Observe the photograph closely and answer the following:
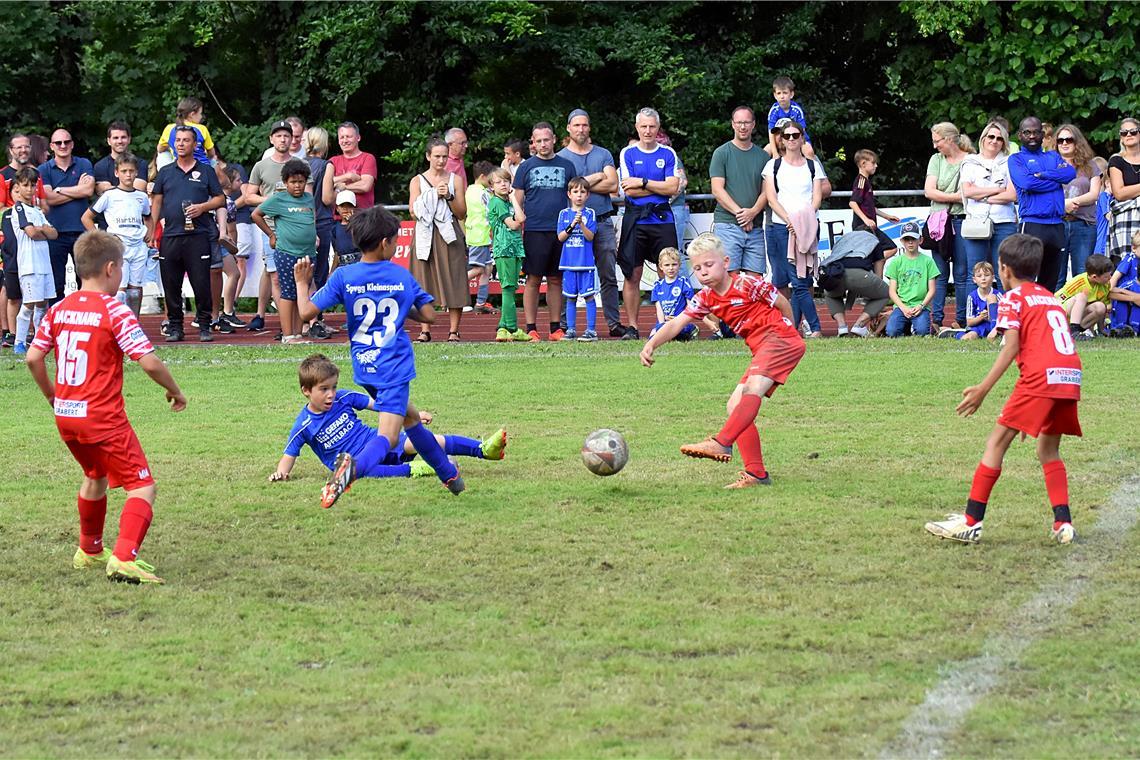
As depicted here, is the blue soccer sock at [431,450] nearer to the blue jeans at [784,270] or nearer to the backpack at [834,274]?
the blue jeans at [784,270]

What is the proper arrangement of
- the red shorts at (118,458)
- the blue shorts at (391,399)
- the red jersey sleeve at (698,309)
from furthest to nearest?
1. the red jersey sleeve at (698,309)
2. the blue shorts at (391,399)
3. the red shorts at (118,458)

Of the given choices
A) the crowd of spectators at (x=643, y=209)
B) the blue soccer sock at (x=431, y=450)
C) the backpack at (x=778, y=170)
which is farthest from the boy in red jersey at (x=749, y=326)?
the backpack at (x=778, y=170)

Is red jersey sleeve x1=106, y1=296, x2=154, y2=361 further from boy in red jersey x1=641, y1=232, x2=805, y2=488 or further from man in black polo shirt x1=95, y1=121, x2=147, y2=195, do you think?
man in black polo shirt x1=95, y1=121, x2=147, y2=195

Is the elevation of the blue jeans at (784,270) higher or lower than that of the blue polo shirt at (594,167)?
lower

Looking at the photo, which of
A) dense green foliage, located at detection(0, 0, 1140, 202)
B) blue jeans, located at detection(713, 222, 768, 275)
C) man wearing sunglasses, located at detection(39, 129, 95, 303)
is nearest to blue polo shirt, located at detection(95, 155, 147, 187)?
man wearing sunglasses, located at detection(39, 129, 95, 303)

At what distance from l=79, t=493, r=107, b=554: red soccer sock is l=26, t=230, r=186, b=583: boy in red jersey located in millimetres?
173

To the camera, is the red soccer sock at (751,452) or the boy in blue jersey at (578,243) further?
the boy in blue jersey at (578,243)

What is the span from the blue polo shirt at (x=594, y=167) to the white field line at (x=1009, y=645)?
8490 mm

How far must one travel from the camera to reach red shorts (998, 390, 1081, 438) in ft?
22.4

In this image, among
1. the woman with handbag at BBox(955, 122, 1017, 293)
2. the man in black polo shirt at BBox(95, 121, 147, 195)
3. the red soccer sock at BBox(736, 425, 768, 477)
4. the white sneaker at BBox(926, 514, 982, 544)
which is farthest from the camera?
the man in black polo shirt at BBox(95, 121, 147, 195)

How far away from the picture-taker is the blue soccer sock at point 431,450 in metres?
8.04

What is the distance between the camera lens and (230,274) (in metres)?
17.8

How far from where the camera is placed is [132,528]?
6.51 meters

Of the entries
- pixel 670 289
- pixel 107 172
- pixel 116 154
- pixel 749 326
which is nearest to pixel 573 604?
pixel 749 326
